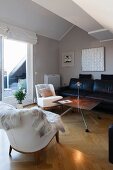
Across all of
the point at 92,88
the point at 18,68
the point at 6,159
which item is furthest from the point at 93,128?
the point at 18,68

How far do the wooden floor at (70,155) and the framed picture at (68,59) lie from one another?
361cm

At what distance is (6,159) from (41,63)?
414cm

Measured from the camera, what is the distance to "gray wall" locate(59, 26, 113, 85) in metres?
5.50

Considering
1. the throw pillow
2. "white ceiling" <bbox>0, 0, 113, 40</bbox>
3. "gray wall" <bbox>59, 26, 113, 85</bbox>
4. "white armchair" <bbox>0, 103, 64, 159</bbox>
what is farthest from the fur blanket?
"gray wall" <bbox>59, 26, 113, 85</bbox>

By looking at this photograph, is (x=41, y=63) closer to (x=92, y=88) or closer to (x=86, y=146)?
(x=92, y=88)

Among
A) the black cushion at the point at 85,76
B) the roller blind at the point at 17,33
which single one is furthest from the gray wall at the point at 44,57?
the black cushion at the point at 85,76

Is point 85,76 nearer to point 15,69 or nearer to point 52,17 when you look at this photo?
point 52,17

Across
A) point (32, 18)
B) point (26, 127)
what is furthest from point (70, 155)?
point (32, 18)

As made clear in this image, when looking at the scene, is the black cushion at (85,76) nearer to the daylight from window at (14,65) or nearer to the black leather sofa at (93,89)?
the black leather sofa at (93,89)

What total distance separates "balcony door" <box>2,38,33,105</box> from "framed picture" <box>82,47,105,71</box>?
78.4 inches

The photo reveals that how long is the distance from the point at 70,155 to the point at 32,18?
4.12 m

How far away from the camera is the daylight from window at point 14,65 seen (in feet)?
16.1

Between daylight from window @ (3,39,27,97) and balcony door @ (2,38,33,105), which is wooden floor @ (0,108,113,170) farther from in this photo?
daylight from window @ (3,39,27,97)

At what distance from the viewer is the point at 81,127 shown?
3.36m
